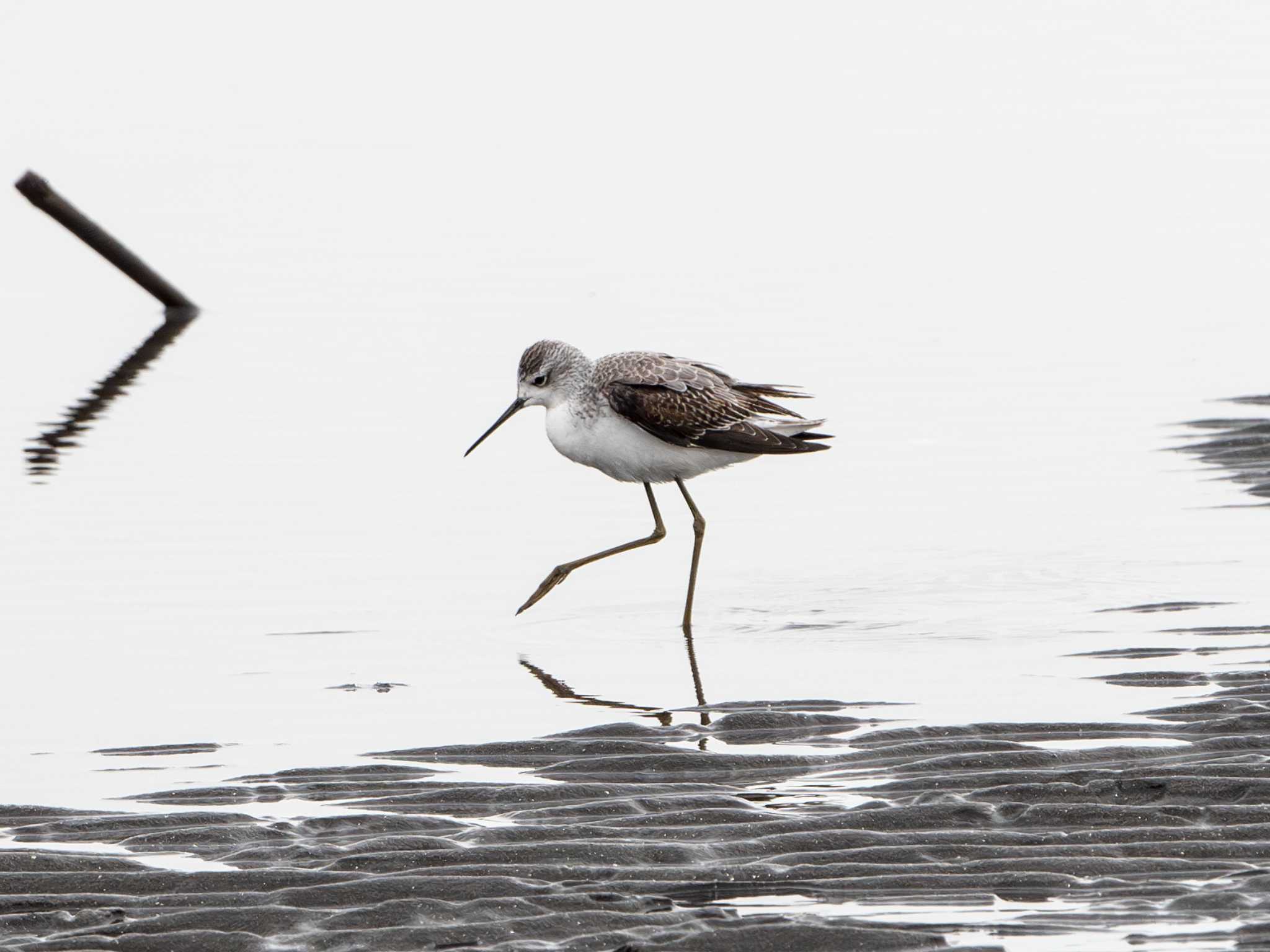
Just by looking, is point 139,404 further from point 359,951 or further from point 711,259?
point 359,951

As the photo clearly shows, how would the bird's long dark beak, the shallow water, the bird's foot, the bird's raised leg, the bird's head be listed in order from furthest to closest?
the bird's long dark beak, the bird's head, the bird's foot, the bird's raised leg, the shallow water

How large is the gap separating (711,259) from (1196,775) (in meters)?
17.1

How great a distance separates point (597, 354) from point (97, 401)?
4217 millimetres

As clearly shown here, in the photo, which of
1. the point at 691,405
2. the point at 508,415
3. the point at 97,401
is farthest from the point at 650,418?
the point at 97,401

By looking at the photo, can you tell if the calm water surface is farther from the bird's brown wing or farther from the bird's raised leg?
the bird's brown wing

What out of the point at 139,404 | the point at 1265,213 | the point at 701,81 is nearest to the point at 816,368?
the point at 139,404

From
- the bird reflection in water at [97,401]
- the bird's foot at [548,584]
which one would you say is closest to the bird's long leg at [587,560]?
the bird's foot at [548,584]

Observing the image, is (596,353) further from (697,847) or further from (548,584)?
(697,847)

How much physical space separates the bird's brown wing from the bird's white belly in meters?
0.07

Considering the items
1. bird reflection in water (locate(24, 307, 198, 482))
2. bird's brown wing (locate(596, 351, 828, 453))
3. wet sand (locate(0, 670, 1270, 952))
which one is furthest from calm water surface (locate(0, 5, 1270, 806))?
bird's brown wing (locate(596, 351, 828, 453))

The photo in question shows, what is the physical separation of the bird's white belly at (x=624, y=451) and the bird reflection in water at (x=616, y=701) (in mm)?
1201

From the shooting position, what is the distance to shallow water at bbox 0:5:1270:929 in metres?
8.41

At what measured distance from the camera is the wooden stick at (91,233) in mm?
18484

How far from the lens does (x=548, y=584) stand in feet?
31.6
